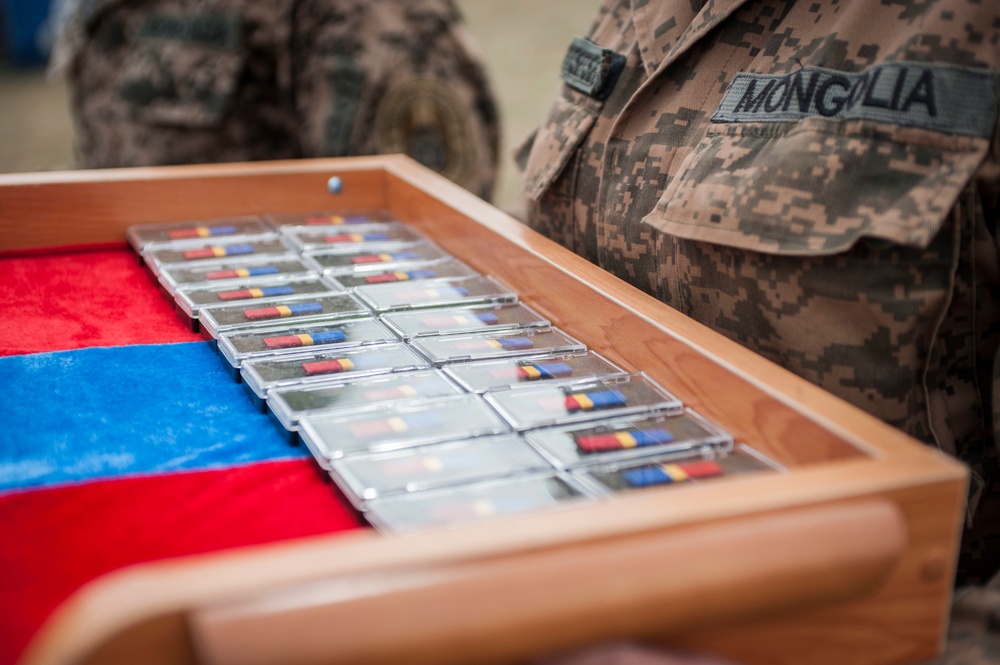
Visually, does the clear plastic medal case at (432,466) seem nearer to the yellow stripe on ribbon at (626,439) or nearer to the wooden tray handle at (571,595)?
the yellow stripe on ribbon at (626,439)

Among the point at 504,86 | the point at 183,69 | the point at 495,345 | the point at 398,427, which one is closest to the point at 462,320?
the point at 495,345

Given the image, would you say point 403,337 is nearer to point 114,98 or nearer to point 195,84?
point 195,84

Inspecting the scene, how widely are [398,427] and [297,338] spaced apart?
0.88 ft

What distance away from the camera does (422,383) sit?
1.11 metres

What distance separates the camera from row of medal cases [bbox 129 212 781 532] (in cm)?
91

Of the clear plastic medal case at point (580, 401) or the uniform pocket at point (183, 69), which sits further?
the uniform pocket at point (183, 69)

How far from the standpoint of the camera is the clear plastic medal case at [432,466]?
0.89 m

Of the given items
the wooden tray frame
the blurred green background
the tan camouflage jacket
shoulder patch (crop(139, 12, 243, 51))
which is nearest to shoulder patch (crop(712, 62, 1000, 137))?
the tan camouflage jacket

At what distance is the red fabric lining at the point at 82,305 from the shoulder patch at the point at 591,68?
646 mm

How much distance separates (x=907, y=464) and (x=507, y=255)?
0.70 metres

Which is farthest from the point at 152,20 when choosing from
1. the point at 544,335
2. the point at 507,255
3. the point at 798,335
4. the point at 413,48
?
the point at 798,335

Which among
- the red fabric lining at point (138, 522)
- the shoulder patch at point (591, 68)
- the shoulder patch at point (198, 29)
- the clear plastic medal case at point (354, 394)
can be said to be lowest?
the red fabric lining at point (138, 522)

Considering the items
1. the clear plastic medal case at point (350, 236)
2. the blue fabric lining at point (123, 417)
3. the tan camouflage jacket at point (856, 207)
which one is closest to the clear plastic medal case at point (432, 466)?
the blue fabric lining at point (123, 417)

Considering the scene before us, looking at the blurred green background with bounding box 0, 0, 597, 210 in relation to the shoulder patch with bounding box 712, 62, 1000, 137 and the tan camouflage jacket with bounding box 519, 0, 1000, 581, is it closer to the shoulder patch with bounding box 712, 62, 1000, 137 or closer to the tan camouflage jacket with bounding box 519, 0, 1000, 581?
the tan camouflage jacket with bounding box 519, 0, 1000, 581
